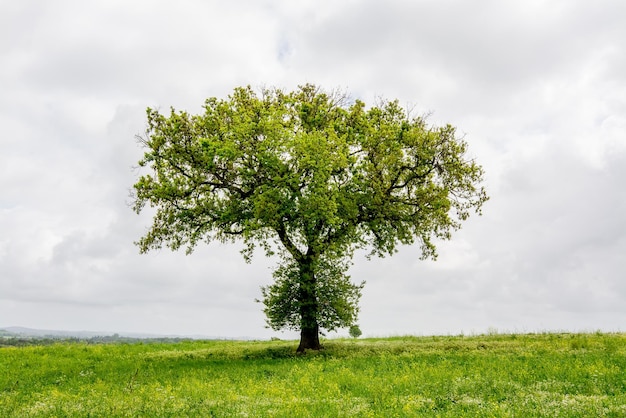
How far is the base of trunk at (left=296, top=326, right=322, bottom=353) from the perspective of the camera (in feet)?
118

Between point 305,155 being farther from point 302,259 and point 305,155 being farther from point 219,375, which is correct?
point 219,375

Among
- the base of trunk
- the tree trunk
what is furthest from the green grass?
the tree trunk

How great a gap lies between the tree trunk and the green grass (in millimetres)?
1185

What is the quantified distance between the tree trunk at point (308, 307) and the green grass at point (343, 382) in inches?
46.6

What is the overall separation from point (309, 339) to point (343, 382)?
45.3 feet

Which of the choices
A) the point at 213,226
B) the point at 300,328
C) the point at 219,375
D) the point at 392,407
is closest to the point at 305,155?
the point at 213,226

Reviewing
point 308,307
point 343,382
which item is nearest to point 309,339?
point 308,307

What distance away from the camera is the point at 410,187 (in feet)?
121

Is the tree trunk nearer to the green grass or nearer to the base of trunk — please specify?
the base of trunk

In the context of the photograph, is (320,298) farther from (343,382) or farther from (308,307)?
(343,382)

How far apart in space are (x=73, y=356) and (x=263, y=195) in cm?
1927

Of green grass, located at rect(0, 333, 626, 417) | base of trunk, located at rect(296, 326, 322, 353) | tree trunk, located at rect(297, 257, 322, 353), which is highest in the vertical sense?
tree trunk, located at rect(297, 257, 322, 353)

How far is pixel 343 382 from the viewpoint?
22.5 metres

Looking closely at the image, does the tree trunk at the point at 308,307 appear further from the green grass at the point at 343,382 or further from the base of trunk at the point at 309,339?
the green grass at the point at 343,382
